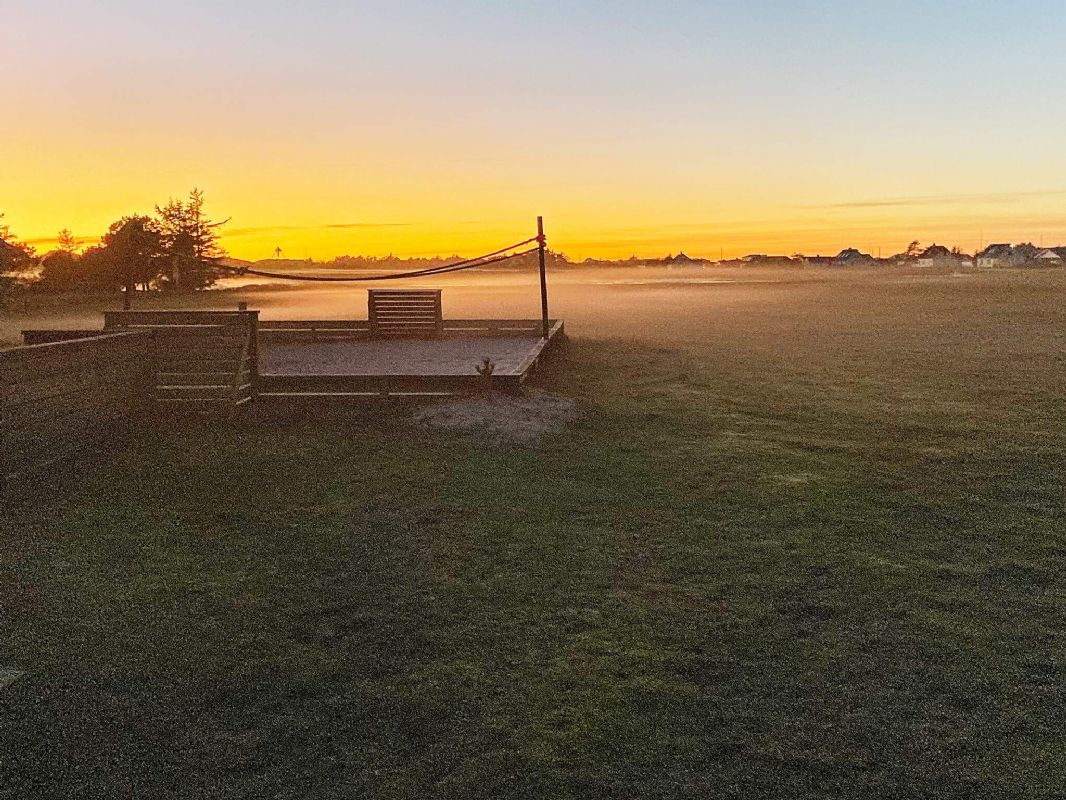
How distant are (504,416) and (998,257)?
18438cm

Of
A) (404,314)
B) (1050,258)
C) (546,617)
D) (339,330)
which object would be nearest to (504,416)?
(546,617)

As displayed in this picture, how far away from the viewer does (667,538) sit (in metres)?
7.07

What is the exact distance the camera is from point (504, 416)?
11.8 meters

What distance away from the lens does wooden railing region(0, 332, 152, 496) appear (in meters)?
8.81

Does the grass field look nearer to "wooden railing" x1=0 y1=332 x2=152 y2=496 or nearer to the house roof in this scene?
"wooden railing" x1=0 y1=332 x2=152 y2=496

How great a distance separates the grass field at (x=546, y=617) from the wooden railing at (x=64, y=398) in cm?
56

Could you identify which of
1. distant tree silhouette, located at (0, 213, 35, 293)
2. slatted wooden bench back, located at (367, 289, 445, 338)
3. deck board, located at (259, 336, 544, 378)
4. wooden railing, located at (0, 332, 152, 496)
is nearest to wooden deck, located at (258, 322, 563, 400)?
deck board, located at (259, 336, 544, 378)

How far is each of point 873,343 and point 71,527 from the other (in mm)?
20447

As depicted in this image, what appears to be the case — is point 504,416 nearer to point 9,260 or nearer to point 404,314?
point 404,314

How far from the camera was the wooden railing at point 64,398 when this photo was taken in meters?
8.81

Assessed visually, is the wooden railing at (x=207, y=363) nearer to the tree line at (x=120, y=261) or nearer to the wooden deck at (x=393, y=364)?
→ the wooden deck at (x=393, y=364)

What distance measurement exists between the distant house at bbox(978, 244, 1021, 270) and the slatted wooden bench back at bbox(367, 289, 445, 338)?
526 feet

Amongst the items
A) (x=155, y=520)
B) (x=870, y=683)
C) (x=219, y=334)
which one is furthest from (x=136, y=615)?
(x=219, y=334)

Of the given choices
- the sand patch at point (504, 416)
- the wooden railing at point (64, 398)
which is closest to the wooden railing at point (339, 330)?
the sand patch at point (504, 416)
